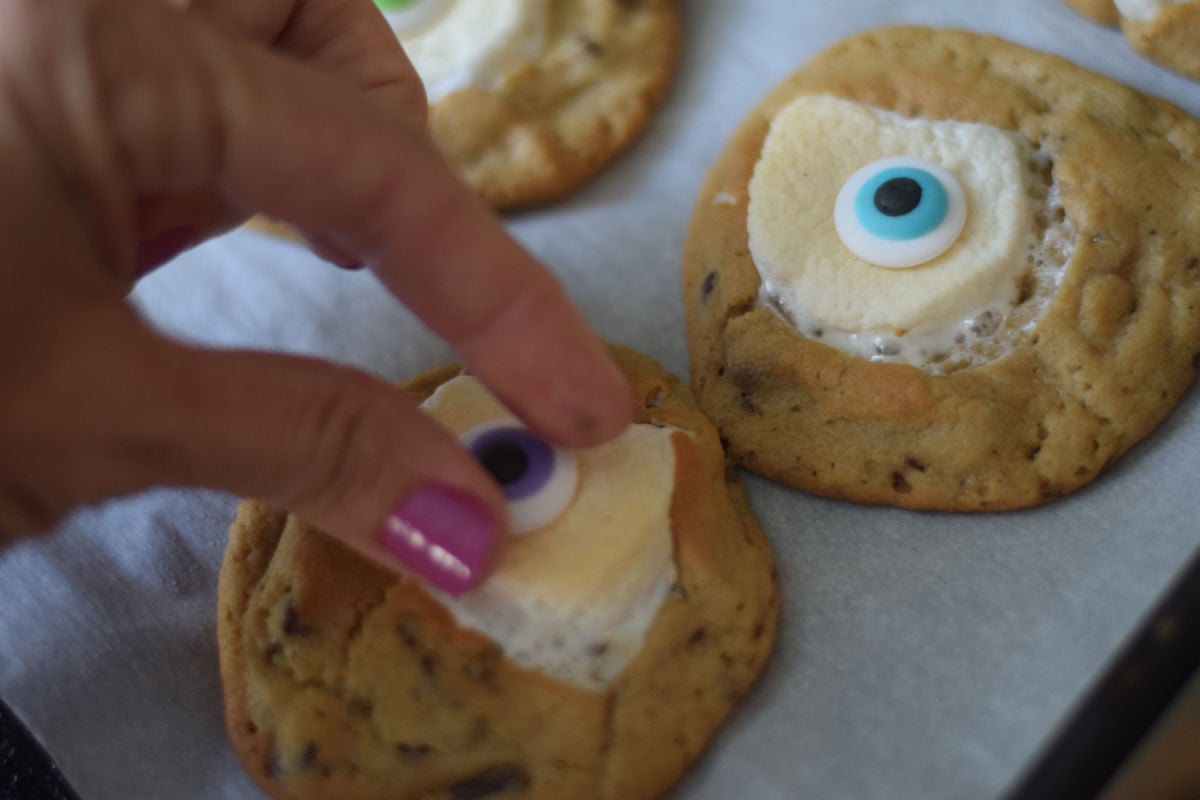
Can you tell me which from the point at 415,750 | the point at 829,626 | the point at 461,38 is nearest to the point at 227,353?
the point at 415,750

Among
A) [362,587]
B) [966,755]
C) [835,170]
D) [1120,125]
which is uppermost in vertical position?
[1120,125]

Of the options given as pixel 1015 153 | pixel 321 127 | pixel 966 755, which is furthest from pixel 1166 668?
pixel 321 127

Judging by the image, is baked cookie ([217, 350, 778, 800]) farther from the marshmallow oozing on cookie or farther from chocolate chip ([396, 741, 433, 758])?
the marshmallow oozing on cookie

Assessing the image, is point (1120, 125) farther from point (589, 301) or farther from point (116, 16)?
point (116, 16)

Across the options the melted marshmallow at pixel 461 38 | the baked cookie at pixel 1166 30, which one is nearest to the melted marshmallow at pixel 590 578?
the melted marshmallow at pixel 461 38

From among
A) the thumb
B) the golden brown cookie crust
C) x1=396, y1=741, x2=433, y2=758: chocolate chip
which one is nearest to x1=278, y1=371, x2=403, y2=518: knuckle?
the thumb

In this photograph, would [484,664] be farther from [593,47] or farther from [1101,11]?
[1101,11]

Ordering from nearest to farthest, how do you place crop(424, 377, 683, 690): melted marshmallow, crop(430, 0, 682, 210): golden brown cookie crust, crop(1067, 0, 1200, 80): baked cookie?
1. crop(424, 377, 683, 690): melted marshmallow
2. crop(1067, 0, 1200, 80): baked cookie
3. crop(430, 0, 682, 210): golden brown cookie crust
